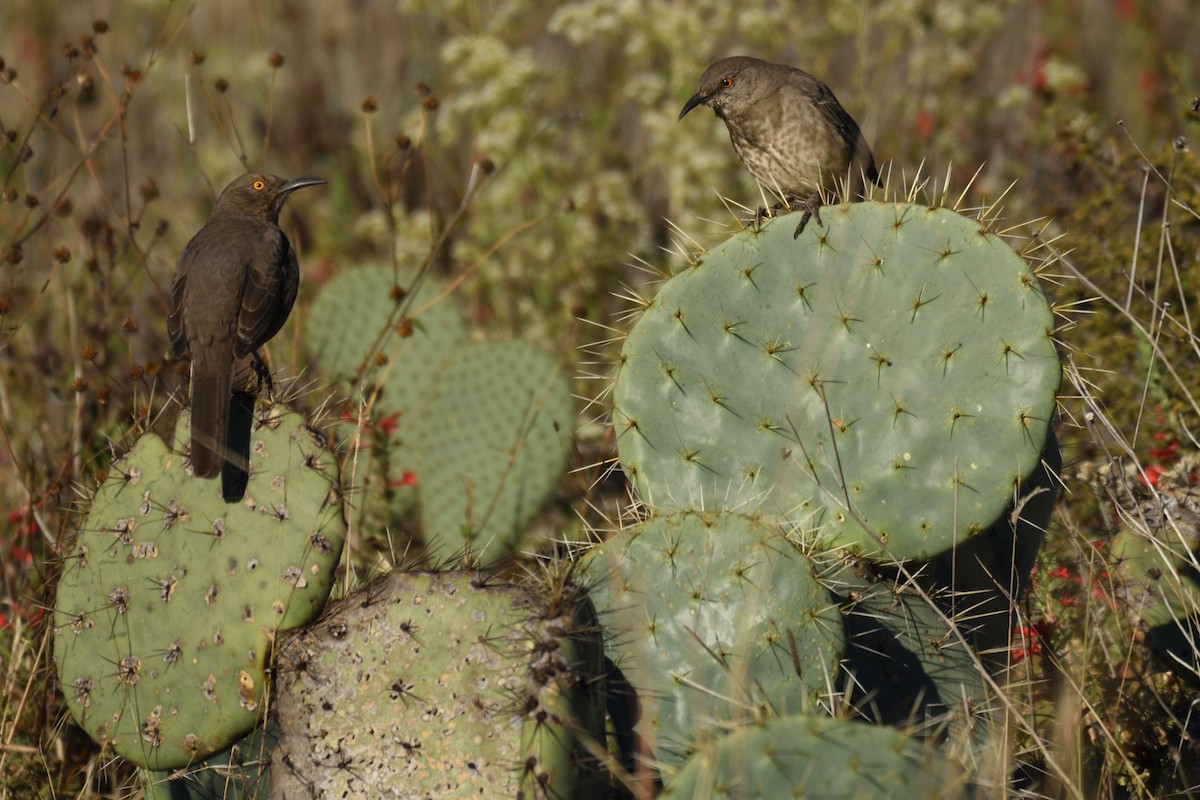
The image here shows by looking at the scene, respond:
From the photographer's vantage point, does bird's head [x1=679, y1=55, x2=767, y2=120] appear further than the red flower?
No

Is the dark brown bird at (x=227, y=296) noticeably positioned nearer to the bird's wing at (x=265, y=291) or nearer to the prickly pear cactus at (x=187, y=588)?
the bird's wing at (x=265, y=291)

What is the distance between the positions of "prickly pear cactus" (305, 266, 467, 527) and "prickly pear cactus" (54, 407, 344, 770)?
1.89 metres

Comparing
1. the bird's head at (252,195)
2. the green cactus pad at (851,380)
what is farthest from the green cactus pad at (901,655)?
the bird's head at (252,195)

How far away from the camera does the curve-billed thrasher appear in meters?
4.01

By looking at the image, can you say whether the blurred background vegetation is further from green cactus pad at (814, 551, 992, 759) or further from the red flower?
the red flower

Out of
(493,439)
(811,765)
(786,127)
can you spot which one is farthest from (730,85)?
(811,765)

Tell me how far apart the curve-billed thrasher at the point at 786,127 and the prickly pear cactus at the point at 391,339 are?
1.46 meters

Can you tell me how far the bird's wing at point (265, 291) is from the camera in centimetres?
335

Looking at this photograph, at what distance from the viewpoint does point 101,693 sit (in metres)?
3.07

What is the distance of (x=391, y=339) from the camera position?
5.20 meters

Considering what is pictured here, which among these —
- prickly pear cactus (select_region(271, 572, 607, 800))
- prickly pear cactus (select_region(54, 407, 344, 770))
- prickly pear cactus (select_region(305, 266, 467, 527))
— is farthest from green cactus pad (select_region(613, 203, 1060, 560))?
prickly pear cactus (select_region(305, 266, 467, 527))

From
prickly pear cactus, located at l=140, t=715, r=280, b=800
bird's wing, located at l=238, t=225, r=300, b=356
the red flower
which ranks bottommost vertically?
the red flower

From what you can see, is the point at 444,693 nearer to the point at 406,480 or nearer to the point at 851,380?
the point at 851,380

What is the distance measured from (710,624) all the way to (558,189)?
408 centimetres
